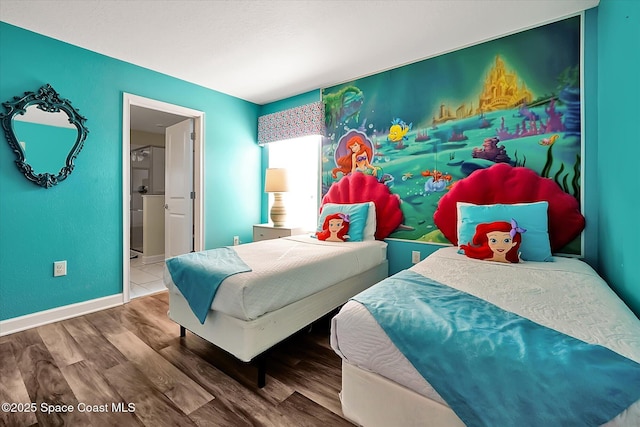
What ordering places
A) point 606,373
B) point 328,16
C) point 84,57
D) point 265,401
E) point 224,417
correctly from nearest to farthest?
point 606,373
point 224,417
point 265,401
point 328,16
point 84,57

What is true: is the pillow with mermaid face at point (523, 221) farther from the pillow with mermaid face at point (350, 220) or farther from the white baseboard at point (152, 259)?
the white baseboard at point (152, 259)

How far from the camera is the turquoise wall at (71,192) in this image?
223cm

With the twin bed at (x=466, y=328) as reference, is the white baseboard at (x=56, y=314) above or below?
below

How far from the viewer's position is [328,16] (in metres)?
2.08

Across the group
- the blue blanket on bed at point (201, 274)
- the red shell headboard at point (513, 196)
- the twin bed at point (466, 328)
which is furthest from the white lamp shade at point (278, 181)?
the red shell headboard at point (513, 196)

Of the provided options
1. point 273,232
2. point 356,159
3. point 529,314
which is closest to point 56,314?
point 273,232

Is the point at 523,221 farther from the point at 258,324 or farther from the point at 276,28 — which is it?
the point at 276,28

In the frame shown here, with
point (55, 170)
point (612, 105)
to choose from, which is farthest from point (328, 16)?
point (55, 170)

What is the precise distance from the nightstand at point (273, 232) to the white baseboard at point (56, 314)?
5.08ft

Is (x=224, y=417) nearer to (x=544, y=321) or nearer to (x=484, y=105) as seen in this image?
(x=544, y=321)

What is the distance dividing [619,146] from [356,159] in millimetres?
2077

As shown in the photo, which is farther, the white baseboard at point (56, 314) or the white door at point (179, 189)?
the white door at point (179, 189)

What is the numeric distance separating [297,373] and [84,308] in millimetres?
2186

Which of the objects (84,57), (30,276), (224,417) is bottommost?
(224,417)
